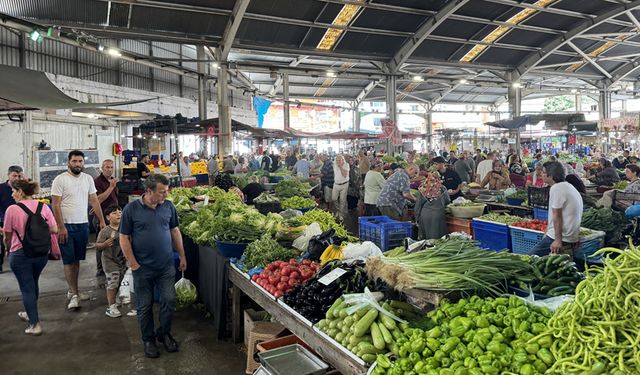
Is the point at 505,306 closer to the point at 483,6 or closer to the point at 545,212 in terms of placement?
the point at 545,212

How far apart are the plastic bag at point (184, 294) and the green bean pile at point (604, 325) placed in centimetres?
413

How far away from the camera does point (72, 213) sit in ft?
18.5

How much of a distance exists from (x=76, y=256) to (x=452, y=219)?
561 centimetres

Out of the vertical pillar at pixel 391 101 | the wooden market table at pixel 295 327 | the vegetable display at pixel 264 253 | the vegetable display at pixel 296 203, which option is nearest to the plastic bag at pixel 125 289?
the wooden market table at pixel 295 327

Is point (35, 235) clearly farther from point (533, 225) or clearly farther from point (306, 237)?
point (533, 225)

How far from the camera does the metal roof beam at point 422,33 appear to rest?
15605mm

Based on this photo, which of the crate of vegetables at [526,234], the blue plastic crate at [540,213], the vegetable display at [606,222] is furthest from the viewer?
the blue plastic crate at [540,213]

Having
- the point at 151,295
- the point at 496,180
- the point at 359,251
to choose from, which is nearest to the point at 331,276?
the point at 359,251

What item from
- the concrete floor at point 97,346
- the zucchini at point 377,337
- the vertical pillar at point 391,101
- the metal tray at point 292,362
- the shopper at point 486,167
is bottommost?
the concrete floor at point 97,346

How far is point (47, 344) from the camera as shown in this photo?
4770mm

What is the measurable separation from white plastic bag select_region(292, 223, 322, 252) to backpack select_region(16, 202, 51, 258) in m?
2.59

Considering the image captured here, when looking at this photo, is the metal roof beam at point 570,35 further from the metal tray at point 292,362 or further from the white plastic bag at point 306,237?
the metal tray at point 292,362

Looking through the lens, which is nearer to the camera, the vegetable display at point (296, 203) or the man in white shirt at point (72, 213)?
the man in white shirt at point (72, 213)

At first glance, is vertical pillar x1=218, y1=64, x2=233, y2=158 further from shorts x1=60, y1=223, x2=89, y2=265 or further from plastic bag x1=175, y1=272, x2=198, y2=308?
plastic bag x1=175, y1=272, x2=198, y2=308
